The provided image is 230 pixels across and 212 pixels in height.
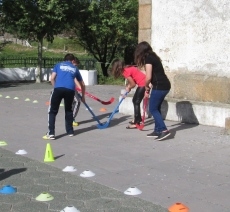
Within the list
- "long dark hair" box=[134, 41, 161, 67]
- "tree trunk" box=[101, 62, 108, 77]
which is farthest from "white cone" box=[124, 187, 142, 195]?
"tree trunk" box=[101, 62, 108, 77]

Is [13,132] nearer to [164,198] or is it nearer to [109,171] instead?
[109,171]

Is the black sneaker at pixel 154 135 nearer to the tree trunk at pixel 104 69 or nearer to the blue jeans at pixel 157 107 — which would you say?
the blue jeans at pixel 157 107

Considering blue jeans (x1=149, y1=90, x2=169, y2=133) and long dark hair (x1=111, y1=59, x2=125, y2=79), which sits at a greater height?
long dark hair (x1=111, y1=59, x2=125, y2=79)

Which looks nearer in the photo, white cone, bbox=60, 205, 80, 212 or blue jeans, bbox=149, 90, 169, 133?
white cone, bbox=60, 205, 80, 212

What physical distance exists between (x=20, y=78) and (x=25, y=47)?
3004 centimetres

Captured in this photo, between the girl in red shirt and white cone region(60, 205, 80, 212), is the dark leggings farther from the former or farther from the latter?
white cone region(60, 205, 80, 212)

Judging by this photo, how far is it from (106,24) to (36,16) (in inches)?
175

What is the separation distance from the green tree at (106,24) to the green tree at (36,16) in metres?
1.37

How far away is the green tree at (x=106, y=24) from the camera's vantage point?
78.4ft

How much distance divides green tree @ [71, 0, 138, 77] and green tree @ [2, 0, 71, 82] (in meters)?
1.37

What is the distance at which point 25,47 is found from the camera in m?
53.5

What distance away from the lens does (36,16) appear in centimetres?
2109

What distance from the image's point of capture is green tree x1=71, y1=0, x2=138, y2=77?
941 inches

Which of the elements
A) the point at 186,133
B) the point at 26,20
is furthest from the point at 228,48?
the point at 26,20
